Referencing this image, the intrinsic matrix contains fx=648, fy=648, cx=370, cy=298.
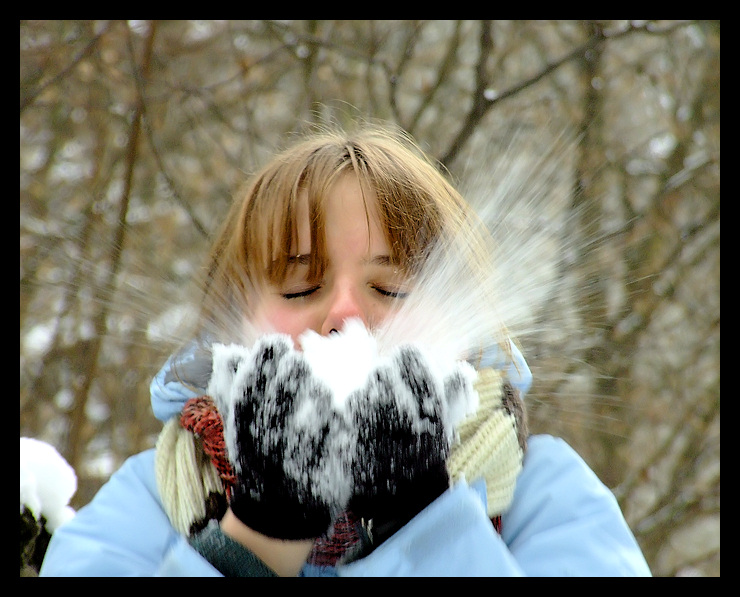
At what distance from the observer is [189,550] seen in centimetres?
95

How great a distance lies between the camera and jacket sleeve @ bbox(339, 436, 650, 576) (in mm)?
983

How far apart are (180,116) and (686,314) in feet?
8.81

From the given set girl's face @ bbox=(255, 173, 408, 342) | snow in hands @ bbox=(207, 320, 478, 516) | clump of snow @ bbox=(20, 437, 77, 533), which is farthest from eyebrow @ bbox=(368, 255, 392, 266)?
clump of snow @ bbox=(20, 437, 77, 533)

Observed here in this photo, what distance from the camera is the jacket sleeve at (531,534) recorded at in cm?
98

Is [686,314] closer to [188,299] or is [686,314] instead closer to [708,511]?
[708,511]

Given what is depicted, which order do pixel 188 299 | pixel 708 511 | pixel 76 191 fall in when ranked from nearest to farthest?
1. pixel 188 299
2. pixel 76 191
3. pixel 708 511

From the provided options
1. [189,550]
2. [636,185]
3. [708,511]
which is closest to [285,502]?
[189,550]

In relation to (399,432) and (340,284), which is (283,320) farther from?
(399,432)

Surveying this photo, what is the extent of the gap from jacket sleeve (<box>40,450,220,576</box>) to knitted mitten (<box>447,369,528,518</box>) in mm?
515

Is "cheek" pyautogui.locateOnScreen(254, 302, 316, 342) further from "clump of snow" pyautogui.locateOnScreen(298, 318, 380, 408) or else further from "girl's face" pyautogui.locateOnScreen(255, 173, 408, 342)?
"clump of snow" pyautogui.locateOnScreen(298, 318, 380, 408)

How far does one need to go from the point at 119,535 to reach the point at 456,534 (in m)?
0.62

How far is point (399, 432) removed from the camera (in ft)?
3.00

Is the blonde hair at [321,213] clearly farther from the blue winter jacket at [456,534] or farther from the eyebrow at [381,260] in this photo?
the blue winter jacket at [456,534]

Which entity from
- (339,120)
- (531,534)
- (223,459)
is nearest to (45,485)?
(223,459)
